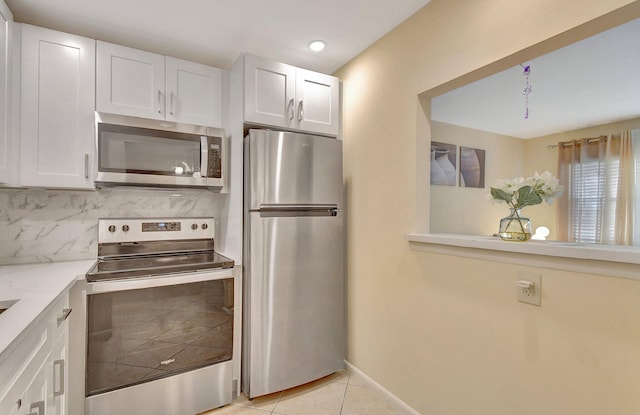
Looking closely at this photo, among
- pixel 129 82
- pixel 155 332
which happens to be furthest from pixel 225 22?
pixel 155 332

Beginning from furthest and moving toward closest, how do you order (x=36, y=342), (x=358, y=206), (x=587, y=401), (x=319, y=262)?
(x=358, y=206)
(x=319, y=262)
(x=587, y=401)
(x=36, y=342)

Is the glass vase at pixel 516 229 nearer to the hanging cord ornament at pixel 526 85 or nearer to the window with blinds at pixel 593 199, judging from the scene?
the hanging cord ornament at pixel 526 85

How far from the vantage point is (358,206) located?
2320mm

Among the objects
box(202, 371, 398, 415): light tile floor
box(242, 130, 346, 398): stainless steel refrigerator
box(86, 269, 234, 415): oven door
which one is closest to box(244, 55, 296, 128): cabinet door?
box(242, 130, 346, 398): stainless steel refrigerator

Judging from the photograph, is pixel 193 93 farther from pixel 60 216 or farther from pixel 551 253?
pixel 551 253

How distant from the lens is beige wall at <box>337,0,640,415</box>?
3.59 ft

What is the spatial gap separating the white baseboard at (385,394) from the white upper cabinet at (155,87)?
2.13 meters

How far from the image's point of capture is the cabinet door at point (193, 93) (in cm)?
207

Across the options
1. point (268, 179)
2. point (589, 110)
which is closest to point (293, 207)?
point (268, 179)

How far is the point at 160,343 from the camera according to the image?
176 centimetres

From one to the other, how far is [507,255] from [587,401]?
570 mm

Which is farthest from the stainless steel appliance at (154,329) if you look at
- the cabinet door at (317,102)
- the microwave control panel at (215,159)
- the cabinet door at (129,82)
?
the cabinet door at (317,102)

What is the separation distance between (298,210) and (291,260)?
0.34 metres

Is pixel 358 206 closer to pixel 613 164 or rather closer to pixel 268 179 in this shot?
pixel 268 179
